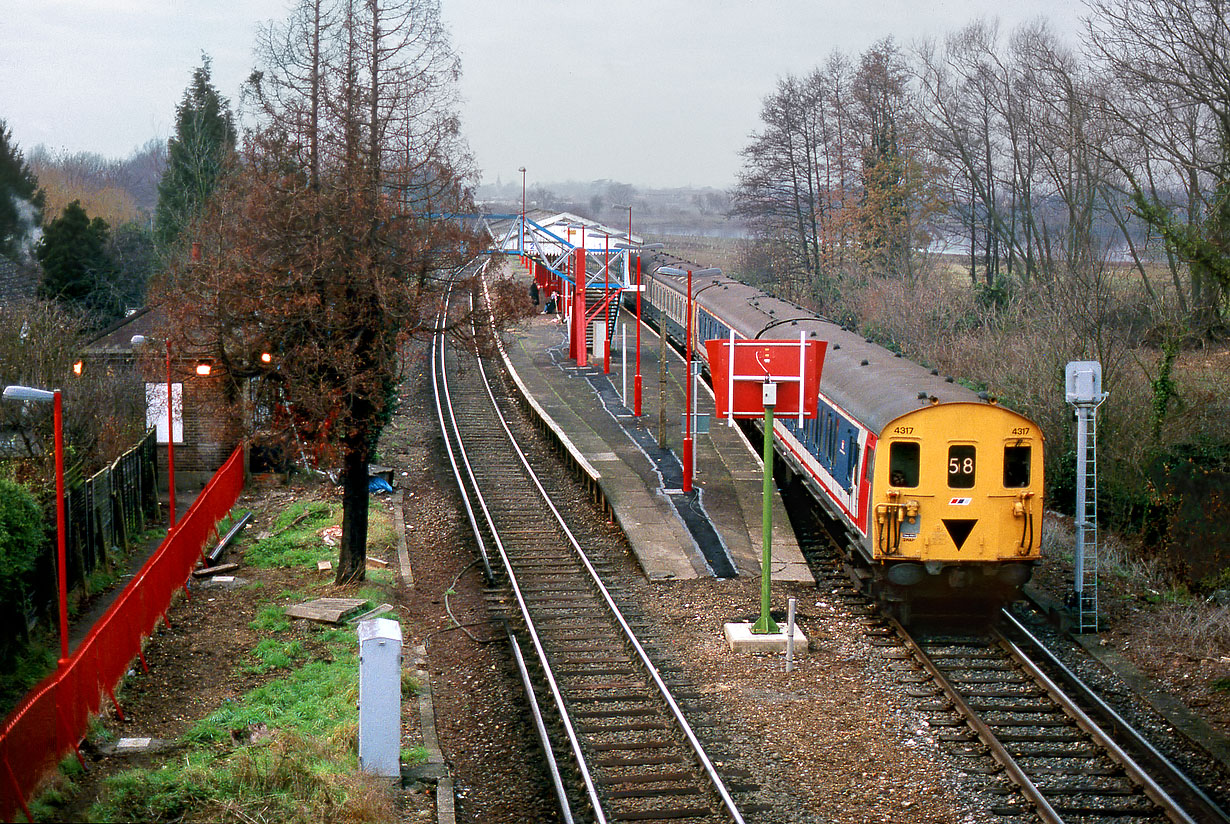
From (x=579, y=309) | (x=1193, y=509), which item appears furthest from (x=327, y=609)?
(x=579, y=309)

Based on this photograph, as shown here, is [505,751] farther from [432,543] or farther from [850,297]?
[850,297]

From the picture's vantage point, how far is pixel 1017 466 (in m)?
14.6

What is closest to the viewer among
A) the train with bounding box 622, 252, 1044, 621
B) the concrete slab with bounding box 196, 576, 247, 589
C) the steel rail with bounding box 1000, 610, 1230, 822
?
the steel rail with bounding box 1000, 610, 1230, 822

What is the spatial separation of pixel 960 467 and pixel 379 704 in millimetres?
8267

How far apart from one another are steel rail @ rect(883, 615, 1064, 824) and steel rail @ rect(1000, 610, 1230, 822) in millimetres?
1352

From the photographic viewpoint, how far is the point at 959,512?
47.6 ft

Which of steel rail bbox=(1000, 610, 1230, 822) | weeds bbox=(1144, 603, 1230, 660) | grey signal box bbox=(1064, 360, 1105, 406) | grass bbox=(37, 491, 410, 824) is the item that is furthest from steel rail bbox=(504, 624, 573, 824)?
grey signal box bbox=(1064, 360, 1105, 406)

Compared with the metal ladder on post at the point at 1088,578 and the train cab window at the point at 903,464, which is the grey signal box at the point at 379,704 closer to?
the train cab window at the point at 903,464

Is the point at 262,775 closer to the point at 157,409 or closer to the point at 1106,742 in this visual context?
the point at 1106,742

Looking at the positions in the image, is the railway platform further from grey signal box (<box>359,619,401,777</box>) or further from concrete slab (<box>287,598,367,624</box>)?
grey signal box (<box>359,619,401,777</box>)

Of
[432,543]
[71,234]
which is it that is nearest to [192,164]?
[71,234]

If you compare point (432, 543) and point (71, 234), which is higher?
point (71, 234)

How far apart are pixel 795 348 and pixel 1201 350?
46.0 feet

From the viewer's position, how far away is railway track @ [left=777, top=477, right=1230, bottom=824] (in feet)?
32.8
